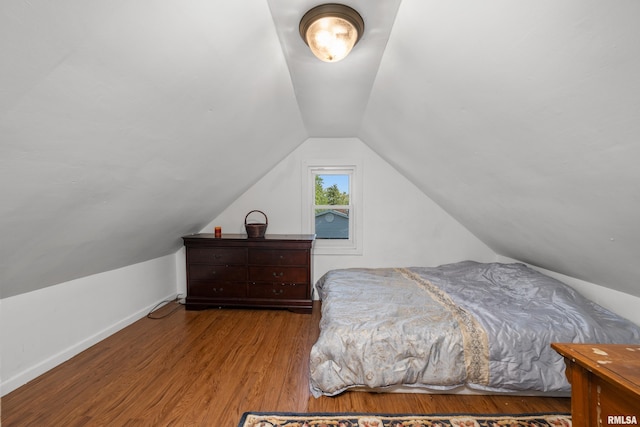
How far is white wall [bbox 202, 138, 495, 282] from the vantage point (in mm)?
3592

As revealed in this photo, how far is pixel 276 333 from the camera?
2678 millimetres

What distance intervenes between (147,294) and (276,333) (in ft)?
5.29

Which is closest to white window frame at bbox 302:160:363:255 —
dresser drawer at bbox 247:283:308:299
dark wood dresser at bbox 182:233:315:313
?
dark wood dresser at bbox 182:233:315:313

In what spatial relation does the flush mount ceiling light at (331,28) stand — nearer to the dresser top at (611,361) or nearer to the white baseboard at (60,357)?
the dresser top at (611,361)

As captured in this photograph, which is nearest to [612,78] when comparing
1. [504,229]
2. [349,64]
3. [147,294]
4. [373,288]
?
[349,64]

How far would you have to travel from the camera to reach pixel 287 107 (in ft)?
7.88

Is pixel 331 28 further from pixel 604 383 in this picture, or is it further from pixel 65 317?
pixel 65 317

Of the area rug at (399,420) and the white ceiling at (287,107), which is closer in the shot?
the white ceiling at (287,107)

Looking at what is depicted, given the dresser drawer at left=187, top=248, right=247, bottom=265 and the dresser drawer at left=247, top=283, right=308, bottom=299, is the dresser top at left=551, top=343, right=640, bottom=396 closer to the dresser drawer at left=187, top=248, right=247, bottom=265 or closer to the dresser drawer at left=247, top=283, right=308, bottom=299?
the dresser drawer at left=247, top=283, right=308, bottom=299

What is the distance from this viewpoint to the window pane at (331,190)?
149 inches

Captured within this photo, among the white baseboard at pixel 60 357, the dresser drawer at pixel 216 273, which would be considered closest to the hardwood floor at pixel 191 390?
the white baseboard at pixel 60 357

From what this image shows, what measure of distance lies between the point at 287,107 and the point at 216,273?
206cm

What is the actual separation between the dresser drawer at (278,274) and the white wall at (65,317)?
120cm

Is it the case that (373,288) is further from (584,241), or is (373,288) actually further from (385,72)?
(385,72)
